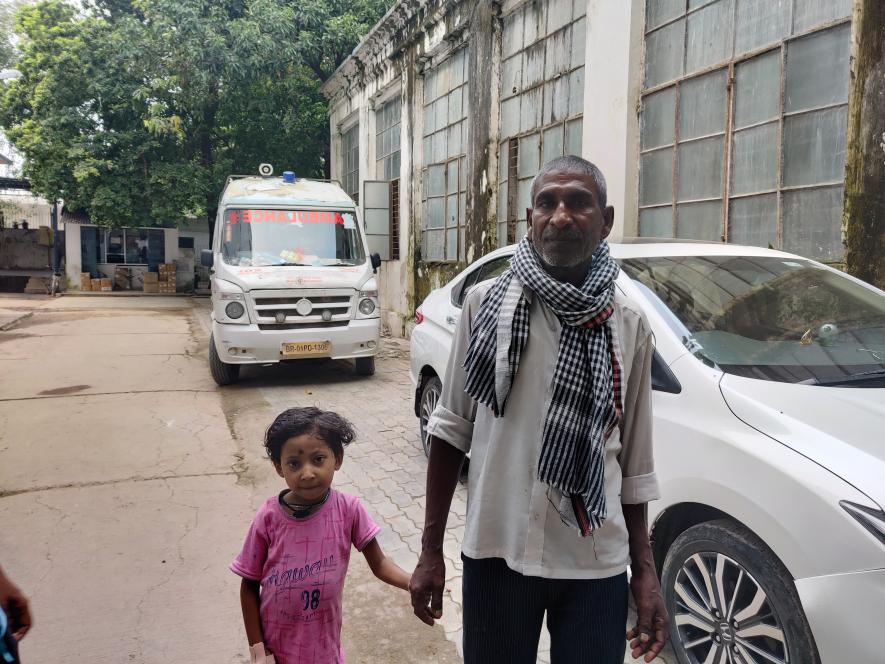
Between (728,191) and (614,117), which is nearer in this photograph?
(728,191)

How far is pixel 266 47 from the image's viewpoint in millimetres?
14375

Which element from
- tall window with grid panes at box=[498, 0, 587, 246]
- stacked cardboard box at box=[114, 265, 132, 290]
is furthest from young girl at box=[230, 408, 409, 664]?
stacked cardboard box at box=[114, 265, 132, 290]

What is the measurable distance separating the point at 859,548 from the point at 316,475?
147 centimetres

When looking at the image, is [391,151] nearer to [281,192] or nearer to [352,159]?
[352,159]

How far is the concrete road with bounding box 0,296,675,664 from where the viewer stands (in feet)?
8.95

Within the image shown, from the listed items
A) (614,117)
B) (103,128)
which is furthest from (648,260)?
(103,128)

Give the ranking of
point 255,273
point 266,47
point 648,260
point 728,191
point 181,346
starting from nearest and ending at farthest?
point 648,260 < point 728,191 < point 255,273 < point 181,346 < point 266,47

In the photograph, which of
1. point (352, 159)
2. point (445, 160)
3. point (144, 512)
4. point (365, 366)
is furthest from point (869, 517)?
point (352, 159)

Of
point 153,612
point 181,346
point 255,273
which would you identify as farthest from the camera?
point 181,346

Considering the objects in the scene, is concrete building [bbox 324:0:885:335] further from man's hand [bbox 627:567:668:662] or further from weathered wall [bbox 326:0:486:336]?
man's hand [bbox 627:567:668:662]

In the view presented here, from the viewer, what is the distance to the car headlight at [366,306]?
7.82m

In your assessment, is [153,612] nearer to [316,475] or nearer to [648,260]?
[316,475]

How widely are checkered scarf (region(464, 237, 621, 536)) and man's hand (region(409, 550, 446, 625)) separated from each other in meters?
0.35

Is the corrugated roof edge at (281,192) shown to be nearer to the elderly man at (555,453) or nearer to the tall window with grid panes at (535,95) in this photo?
the tall window with grid panes at (535,95)
